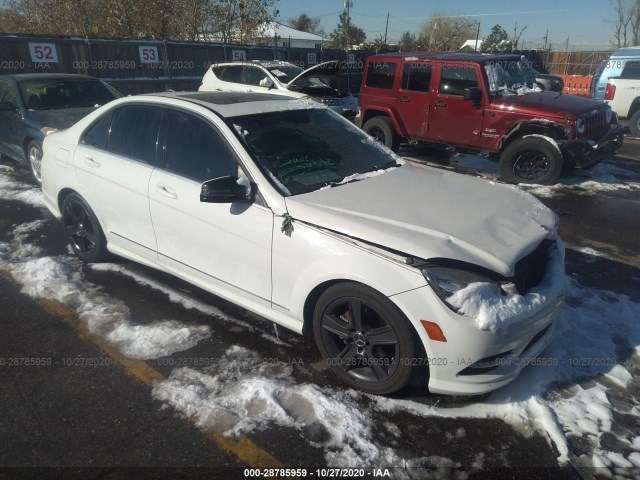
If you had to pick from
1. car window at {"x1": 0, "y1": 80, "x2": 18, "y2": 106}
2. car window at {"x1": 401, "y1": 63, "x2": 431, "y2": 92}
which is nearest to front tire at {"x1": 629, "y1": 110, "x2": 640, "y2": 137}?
car window at {"x1": 401, "y1": 63, "x2": 431, "y2": 92}

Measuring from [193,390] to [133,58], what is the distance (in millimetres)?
13872

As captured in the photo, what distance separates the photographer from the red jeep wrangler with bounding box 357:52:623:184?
7082mm

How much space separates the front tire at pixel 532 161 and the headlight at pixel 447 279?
5.53 m

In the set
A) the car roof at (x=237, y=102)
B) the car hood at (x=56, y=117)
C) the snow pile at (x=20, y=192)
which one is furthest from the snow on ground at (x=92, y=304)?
the car hood at (x=56, y=117)

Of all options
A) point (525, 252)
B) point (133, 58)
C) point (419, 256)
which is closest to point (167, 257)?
point (419, 256)

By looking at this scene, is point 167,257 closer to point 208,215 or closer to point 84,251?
point 208,215

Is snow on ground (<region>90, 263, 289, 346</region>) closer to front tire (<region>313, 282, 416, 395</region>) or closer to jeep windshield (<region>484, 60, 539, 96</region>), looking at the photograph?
front tire (<region>313, 282, 416, 395</region>)

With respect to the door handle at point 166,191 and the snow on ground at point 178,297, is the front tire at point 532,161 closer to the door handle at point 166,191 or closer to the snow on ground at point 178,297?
the snow on ground at point 178,297

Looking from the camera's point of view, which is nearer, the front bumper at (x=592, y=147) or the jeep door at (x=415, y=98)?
the front bumper at (x=592, y=147)

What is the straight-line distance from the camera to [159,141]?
3623 millimetres

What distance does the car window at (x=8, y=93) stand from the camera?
6.98 meters

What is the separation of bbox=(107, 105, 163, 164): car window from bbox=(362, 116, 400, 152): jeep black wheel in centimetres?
583

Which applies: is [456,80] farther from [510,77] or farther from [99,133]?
[99,133]

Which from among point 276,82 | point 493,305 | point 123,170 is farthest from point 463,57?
point 493,305
